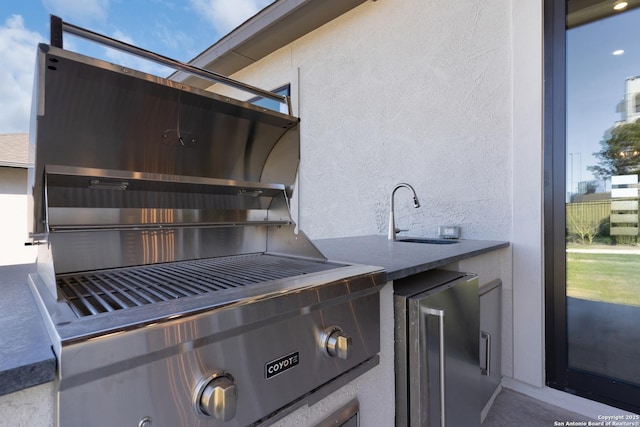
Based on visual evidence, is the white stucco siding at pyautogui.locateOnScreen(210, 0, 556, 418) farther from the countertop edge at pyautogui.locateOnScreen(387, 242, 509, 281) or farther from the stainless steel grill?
the stainless steel grill

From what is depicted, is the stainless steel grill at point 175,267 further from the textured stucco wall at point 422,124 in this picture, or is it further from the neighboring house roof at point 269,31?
the neighboring house roof at point 269,31

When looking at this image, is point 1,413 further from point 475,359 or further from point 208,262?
point 475,359

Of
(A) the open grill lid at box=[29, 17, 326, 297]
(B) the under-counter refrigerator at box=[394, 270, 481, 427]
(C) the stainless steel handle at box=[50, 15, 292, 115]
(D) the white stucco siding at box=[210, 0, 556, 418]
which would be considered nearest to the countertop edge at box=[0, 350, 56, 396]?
(A) the open grill lid at box=[29, 17, 326, 297]

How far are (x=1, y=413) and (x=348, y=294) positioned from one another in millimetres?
687

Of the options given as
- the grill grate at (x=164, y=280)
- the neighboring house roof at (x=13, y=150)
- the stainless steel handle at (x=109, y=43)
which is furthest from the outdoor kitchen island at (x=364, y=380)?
the neighboring house roof at (x=13, y=150)

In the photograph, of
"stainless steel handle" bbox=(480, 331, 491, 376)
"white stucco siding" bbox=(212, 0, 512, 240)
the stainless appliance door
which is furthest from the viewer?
"white stucco siding" bbox=(212, 0, 512, 240)

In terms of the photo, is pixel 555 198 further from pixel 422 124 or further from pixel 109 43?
pixel 109 43

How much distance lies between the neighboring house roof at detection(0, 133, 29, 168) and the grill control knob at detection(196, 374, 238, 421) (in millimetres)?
6837

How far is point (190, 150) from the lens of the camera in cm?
122

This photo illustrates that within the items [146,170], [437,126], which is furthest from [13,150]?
[437,126]

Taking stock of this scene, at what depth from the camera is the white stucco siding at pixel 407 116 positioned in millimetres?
2129

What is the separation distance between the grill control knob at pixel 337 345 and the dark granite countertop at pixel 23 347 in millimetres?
546

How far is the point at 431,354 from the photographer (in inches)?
41.9

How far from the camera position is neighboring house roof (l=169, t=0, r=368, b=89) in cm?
287
